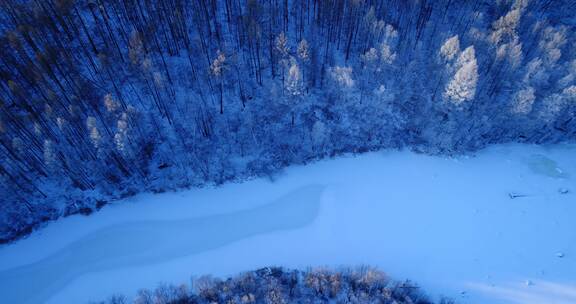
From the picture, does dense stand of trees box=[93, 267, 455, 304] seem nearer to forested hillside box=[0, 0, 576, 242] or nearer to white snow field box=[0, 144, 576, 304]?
white snow field box=[0, 144, 576, 304]

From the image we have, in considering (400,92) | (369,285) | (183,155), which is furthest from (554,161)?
(183,155)

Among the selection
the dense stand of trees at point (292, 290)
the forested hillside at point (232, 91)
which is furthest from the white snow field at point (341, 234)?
the forested hillside at point (232, 91)

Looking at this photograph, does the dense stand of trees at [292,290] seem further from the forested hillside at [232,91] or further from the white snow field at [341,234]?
the forested hillside at [232,91]

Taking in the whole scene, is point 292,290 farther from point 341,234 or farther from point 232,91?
point 232,91

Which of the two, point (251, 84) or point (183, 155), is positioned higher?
point (251, 84)

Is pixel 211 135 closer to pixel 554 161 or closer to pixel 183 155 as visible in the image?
pixel 183 155

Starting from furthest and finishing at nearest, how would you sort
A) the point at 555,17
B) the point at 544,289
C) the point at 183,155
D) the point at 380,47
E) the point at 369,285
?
1. the point at 555,17
2. the point at 380,47
3. the point at 183,155
4. the point at 544,289
5. the point at 369,285

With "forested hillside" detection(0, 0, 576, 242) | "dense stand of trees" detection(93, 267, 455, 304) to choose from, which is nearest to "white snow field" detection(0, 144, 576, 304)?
"dense stand of trees" detection(93, 267, 455, 304)

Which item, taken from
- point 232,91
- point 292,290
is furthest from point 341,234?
point 232,91
